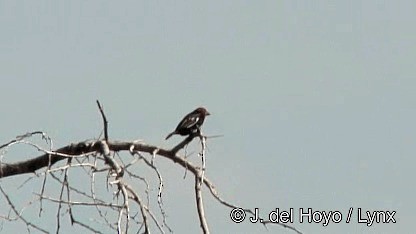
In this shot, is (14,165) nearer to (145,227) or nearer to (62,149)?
(62,149)

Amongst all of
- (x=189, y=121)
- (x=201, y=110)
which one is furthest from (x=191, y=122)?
(x=201, y=110)

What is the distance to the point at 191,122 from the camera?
417 inches

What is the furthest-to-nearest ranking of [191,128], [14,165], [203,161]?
[191,128] → [14,165] → [203,161]

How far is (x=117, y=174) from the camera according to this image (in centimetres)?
846

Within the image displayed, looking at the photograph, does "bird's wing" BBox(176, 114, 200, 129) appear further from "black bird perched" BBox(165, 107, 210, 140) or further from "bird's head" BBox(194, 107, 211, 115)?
"bird's head" BBox(194, 107, 211, 115)

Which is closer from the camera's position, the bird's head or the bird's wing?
the bird's wing

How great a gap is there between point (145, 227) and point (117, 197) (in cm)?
25

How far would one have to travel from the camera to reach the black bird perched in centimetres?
1026

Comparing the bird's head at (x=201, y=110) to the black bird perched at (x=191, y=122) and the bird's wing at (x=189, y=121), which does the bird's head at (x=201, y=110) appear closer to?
the black bird perched at (x=191, y=122)

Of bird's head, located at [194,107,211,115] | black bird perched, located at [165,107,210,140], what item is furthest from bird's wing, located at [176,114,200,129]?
bird's head, located at [194,107,211,115]

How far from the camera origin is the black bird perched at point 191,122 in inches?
404

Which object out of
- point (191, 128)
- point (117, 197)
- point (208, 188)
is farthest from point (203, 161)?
point (191, 128)

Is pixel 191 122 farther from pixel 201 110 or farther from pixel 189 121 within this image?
pixel 201 110

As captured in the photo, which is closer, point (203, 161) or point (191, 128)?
point (203, 161)
